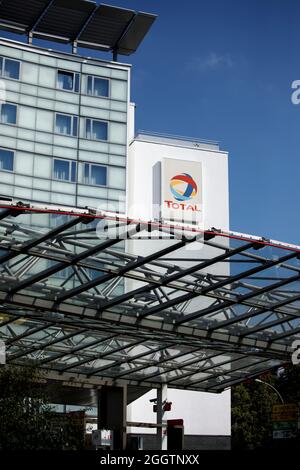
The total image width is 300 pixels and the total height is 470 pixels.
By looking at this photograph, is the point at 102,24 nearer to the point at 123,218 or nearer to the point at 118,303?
the point at 118,303

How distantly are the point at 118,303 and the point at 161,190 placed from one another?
40.1 metres

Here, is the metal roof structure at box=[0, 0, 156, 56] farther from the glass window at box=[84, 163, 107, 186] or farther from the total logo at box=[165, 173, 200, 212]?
the total logo at box=[165, 173, 200, 212]

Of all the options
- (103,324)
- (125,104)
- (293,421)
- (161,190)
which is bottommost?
(293,421)

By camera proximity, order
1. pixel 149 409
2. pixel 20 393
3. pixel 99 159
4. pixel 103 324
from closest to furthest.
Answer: pixel 20 393 < pixel 103 324 < pixel 99 159 < pixel 149 409

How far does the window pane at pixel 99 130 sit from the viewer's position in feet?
204

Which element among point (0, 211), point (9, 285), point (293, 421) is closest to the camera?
point (0, 211)

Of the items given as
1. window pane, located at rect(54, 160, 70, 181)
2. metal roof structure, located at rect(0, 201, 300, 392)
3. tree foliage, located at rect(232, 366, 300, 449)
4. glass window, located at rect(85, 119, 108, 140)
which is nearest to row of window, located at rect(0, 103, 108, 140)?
glass window, located at rect(85, 119, 108, 140)

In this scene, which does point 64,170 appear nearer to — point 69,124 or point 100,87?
point 69,124

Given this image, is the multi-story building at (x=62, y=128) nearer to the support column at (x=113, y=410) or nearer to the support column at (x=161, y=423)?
the support column at (x=161, y=423)

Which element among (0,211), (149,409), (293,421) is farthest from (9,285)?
(149,409)

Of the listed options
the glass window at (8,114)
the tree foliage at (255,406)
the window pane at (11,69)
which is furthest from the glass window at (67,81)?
the tree foliage at (255,406)

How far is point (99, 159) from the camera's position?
203 ft

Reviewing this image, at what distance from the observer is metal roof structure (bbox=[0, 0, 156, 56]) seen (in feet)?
205

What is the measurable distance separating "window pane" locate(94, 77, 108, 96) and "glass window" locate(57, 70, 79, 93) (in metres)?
1.46
